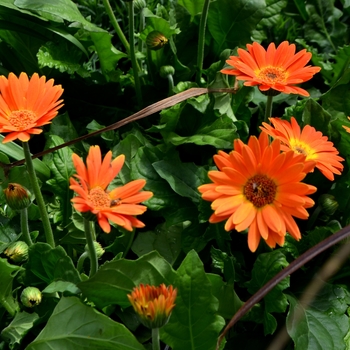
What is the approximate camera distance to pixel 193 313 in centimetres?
93

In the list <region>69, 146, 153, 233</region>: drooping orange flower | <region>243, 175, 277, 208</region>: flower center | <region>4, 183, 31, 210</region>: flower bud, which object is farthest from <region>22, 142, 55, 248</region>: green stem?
<region>243, 175, 277, 208</region>: flower center

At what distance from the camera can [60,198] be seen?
4.04ft

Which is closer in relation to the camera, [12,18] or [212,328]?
[212,328]

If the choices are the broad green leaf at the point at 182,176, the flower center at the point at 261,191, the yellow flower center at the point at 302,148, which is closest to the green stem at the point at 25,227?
the broad green leaf at the point at 182,176

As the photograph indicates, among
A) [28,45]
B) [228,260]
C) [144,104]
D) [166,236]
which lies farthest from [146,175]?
[28,45]

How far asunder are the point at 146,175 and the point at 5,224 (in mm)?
322

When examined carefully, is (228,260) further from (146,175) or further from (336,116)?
(336,116)

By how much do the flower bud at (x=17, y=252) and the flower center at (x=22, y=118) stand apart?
236 mm

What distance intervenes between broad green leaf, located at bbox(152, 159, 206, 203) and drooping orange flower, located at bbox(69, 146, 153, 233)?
273 mm

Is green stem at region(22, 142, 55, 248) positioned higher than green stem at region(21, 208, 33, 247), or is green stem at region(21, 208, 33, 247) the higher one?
green stem at region(22, 142, 55, 248)

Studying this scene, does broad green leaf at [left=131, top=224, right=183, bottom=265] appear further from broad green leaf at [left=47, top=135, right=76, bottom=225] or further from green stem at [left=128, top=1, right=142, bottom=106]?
green stem at [left=128, top=1, right=142, bottom=106]

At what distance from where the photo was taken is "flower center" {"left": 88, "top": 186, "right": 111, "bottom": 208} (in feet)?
2.69

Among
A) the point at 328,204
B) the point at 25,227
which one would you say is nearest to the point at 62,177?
the point at 25,227

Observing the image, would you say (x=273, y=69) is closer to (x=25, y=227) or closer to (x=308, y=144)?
(x=308, y=144)
